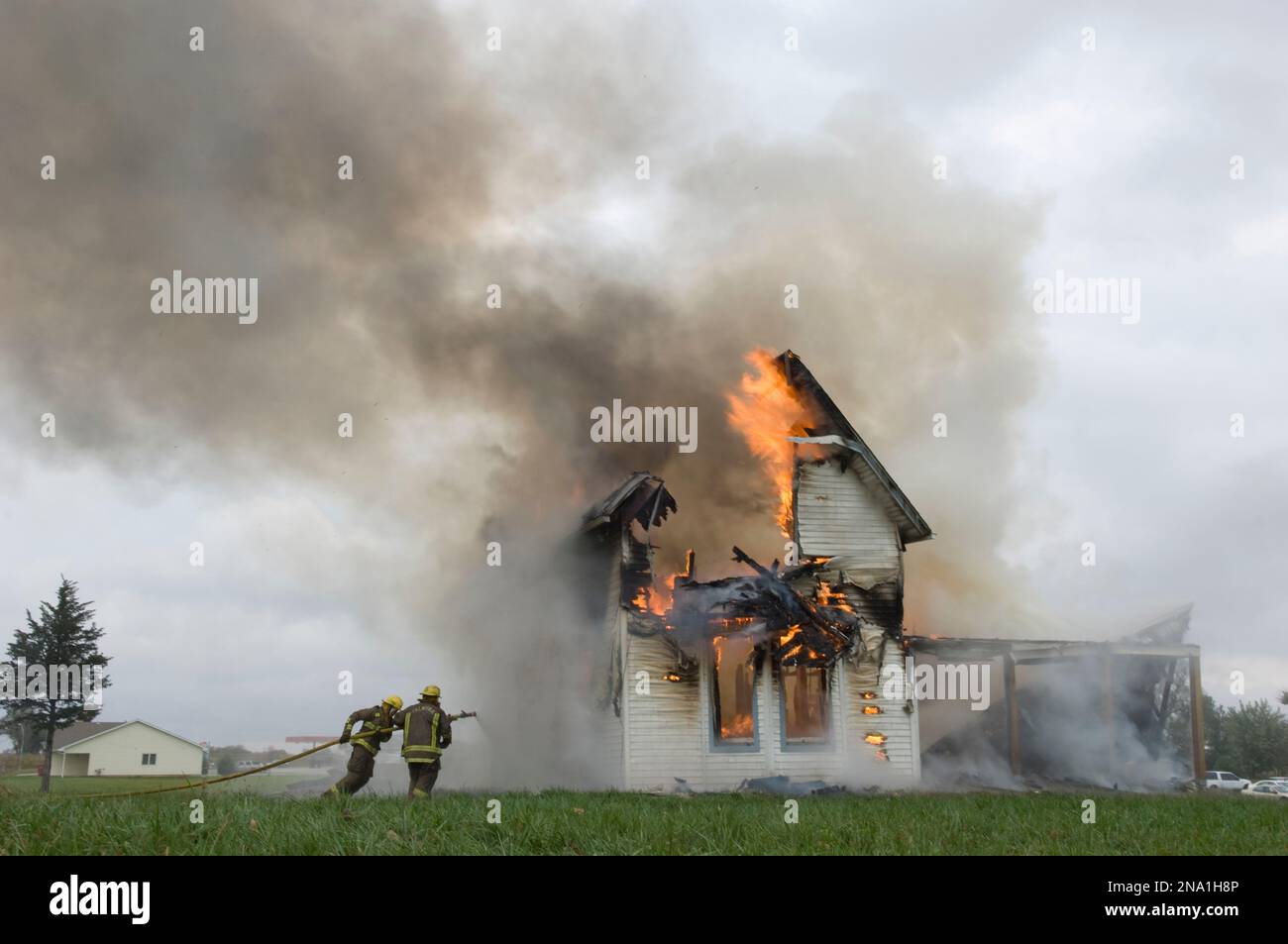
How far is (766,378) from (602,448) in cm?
376

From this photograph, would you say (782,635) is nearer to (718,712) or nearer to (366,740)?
(718,712)

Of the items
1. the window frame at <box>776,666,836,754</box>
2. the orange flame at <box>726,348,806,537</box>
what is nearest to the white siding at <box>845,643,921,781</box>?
the window frame at <box>776,666,836,754</box>

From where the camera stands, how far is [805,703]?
73.0ft

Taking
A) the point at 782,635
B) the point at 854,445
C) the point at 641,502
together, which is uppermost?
the point at 854,445

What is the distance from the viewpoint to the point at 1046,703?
1032 inches

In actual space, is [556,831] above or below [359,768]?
above

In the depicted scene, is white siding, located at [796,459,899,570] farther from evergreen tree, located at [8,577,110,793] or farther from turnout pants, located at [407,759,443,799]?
evergreen tree, located at [8,577,110,793]

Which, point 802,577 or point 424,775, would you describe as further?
point 802,577

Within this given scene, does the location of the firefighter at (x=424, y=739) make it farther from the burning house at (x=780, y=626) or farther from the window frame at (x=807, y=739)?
the window frame at (x=807, y=739)

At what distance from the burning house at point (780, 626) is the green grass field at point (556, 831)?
7.88m

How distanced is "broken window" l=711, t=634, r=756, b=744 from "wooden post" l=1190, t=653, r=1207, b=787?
10.1 meters

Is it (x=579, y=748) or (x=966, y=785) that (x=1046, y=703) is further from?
(x=579, y=748)

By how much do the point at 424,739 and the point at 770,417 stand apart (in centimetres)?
1051

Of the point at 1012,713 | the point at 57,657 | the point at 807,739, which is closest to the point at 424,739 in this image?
the point at 807,739
